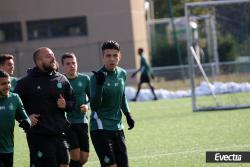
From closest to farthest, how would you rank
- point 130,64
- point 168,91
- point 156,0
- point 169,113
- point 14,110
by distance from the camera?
1. point 14,110
2. point 169,113
3. point 168,91
4. point 130,64
5. point 156,0

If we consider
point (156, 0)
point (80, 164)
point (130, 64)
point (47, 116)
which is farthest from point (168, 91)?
point (156, 0)

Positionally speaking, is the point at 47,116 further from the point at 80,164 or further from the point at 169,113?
the point at 169,113

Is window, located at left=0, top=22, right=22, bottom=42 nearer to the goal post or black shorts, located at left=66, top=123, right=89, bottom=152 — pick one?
the goal post

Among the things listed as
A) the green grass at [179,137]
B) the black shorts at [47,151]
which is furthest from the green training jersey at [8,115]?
the green grass at [179,137]

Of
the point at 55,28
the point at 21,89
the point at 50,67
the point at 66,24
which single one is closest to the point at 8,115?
the point at 21,89

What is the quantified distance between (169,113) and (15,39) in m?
22.7

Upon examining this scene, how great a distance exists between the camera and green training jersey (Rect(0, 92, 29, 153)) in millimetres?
10617

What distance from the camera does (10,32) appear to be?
46812 mm

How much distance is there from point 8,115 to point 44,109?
0.44 m

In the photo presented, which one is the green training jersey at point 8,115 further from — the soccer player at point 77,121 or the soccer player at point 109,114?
the soccer player at point 77,121

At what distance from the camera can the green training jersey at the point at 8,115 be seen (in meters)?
10.6

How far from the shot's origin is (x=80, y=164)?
1330 cm

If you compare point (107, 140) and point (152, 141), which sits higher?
point (107, 140)

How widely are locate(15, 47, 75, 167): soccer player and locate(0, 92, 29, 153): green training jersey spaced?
0.16 metres
